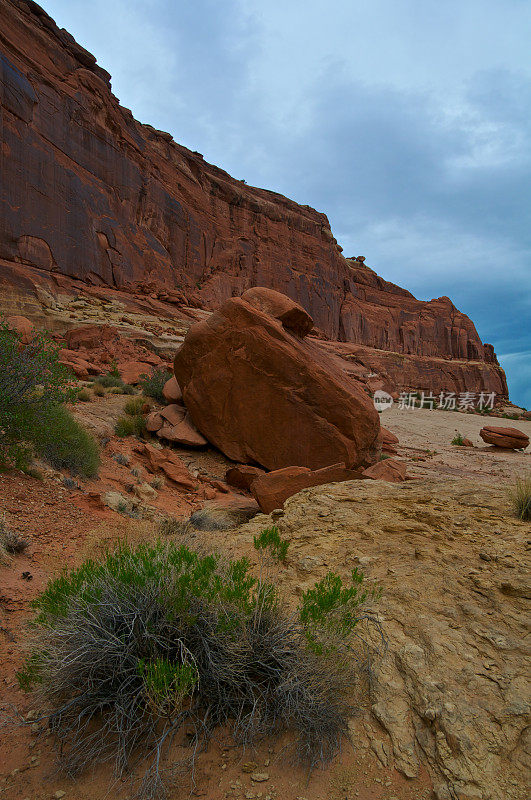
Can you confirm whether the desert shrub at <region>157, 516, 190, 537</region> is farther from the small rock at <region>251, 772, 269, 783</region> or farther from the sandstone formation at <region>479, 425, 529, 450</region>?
the sandstone formation at <region>479, 425, 529, 450</region>

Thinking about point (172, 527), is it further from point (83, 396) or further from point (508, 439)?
point (508, 439)

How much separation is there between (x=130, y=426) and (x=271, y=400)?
11.0 feet

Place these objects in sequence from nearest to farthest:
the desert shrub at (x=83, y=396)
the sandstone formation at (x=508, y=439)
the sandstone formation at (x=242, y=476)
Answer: the sandstone formation at (x=242, y=476), the desert shrub at (x=83, y=396), the sandstone formation at (x=508, y=439)

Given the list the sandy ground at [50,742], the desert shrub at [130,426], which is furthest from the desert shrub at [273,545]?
the desert shrub at [130,426]

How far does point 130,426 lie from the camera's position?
29.2 ft

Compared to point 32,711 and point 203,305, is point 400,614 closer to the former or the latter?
point 32,711

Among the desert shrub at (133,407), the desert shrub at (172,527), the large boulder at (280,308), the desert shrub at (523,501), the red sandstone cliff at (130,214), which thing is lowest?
the desert shrub at (172,527)

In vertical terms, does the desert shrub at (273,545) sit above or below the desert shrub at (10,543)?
above

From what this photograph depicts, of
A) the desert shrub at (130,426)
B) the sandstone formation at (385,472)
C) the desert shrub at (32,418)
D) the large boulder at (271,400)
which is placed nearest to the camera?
the desert shrub at (32,418)

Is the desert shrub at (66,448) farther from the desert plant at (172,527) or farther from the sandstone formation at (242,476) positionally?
the sandstone formation at (242,476)

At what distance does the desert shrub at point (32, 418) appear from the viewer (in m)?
4.87

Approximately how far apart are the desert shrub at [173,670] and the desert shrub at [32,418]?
3.39m

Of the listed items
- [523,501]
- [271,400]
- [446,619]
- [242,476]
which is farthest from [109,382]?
[446,619]

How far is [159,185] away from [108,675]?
38097 mm
